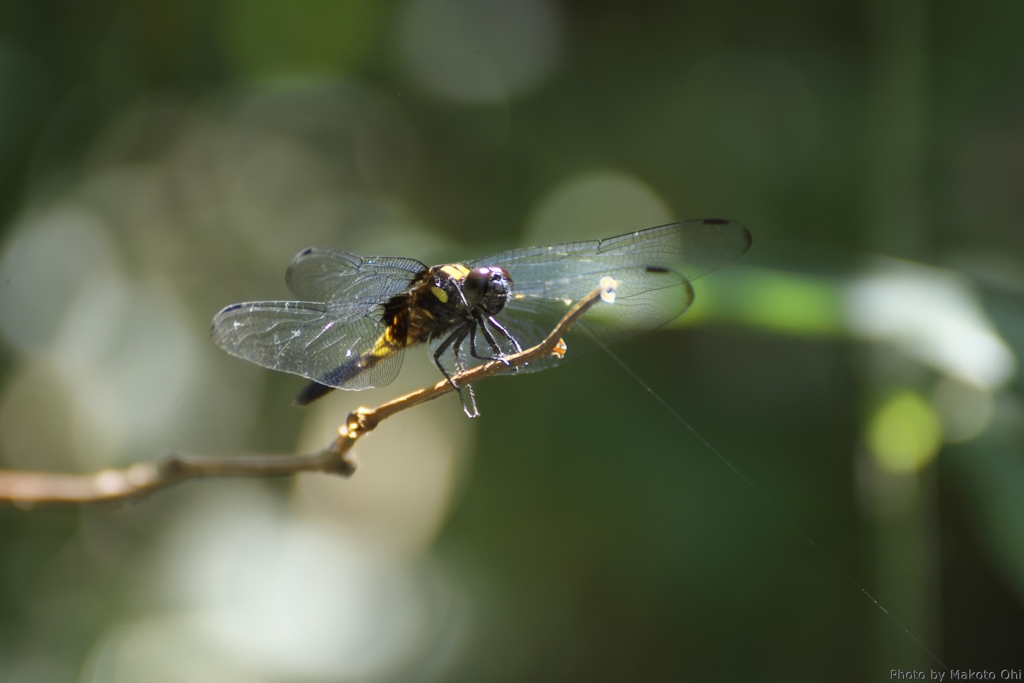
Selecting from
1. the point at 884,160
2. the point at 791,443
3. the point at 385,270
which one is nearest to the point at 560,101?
the point at 884,160

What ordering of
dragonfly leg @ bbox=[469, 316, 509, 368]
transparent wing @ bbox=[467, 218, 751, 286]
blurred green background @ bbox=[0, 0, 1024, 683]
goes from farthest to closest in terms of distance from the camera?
blurred green background @ bbox=[0, 0, 1024, 683] → dragonfly leg @ bbox=[469, 316, 509, 368] → transparent wing @ bbox=[467, 218, 751, 286]

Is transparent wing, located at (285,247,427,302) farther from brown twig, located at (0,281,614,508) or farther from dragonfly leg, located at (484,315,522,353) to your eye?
brown twig, located at (0,281,614,508)

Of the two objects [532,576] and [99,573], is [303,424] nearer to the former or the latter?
[99,573]

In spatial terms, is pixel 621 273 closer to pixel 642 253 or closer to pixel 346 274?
pixel 642 253

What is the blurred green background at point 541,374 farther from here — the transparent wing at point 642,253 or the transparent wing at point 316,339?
the transparent wing at point 316,339

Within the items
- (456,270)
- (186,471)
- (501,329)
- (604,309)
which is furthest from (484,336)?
(186,471)

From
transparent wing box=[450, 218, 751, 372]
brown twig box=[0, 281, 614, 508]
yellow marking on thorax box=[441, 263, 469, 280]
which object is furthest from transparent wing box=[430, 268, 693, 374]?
brown twig box=[0, 281, 614, 508]

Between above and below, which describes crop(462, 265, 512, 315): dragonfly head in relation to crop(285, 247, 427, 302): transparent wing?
below
